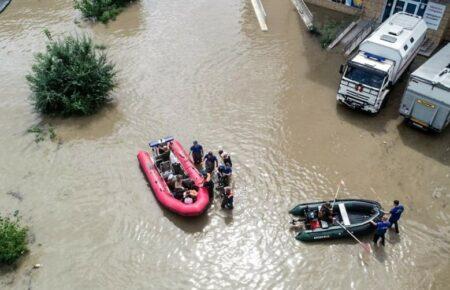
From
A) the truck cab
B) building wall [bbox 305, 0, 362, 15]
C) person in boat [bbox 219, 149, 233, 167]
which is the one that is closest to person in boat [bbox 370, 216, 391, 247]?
person in boat [bbox 219, 149, 233, 167]

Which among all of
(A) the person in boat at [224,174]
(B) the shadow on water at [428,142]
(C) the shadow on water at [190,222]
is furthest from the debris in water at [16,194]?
(B) the shadow on water at [428,142]

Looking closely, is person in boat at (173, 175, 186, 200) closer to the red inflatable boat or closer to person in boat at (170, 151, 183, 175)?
the red inflatable boat

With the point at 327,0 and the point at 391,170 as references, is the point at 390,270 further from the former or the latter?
the point at 327,0

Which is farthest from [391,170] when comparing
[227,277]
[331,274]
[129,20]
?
[129,20]

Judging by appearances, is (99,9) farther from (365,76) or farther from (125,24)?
(365,76)

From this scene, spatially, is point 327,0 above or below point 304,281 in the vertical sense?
above

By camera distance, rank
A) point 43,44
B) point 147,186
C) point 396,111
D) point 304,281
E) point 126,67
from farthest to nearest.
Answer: point 43,44, point 126,67, point 396,111, point 147,186, point 304,281

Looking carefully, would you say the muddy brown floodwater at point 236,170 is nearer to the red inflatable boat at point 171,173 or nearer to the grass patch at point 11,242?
the grass patch at point 11,242
